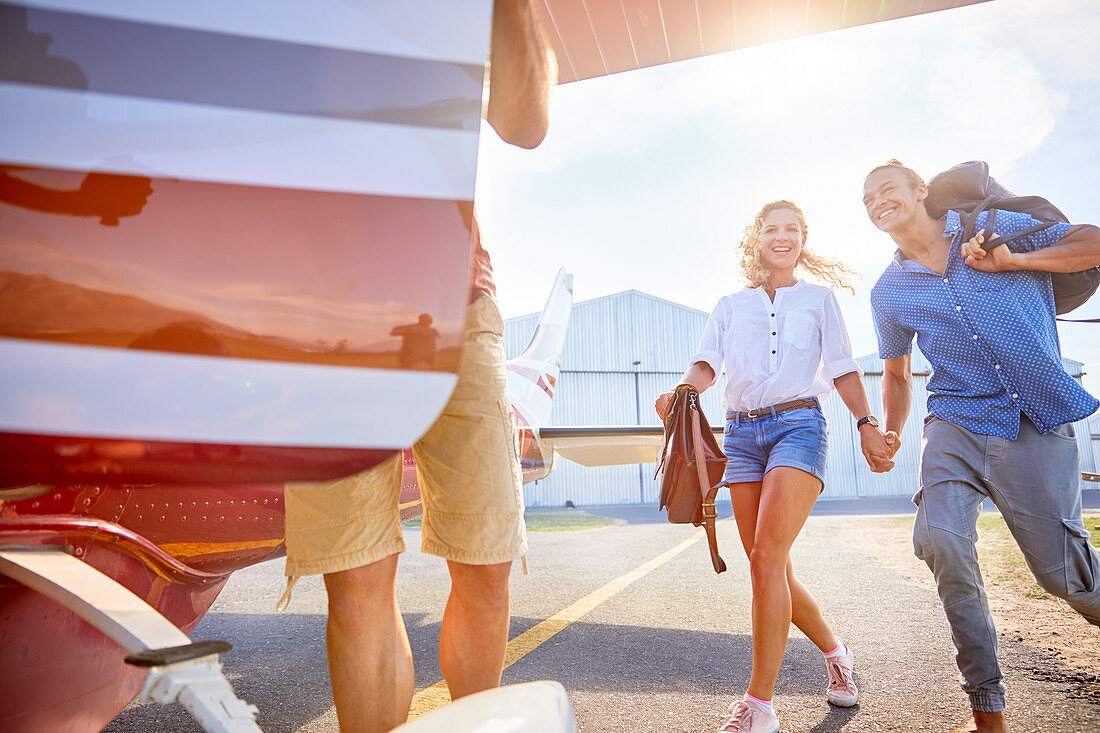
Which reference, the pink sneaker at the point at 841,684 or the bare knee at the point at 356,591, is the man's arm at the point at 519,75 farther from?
the pink sneaker at the point at 841,684

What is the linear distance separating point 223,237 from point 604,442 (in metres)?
5.85

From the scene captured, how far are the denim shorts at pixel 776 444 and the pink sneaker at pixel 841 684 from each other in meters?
0.71

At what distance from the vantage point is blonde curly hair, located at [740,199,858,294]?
2.90 metres

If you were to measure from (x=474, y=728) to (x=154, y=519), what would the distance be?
124 centimetres

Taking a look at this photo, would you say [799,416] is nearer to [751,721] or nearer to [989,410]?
[989,410]

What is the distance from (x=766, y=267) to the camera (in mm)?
2904

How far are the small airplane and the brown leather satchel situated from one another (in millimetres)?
2015

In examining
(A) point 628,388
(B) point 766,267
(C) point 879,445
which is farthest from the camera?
(A) point 628,388

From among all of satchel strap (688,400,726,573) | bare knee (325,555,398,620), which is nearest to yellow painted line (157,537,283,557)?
bare knee (325,555,398,620)

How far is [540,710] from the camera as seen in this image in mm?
760

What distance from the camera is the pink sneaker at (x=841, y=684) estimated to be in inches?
99.4

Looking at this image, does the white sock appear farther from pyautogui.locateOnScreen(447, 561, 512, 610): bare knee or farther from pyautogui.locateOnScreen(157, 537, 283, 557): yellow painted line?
pyautogui.locateOnScreen(157, 537, 283, 557): yellow painted line

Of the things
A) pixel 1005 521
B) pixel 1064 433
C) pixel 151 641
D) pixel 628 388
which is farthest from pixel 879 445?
pixel 628 388

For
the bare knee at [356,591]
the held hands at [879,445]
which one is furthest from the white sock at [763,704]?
the bare knee at [356,591]
